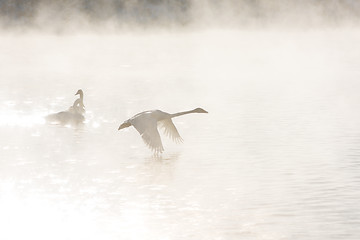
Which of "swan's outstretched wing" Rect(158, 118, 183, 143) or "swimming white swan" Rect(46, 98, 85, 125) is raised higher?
"swimming white swan" Rect(46, 98, 85, 125)

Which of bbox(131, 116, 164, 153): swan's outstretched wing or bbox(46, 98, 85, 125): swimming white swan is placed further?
bbox(46, 98, 85, 125): swimming white swan

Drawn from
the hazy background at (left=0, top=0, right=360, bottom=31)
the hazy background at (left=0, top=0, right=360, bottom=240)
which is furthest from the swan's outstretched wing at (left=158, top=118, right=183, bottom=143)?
the hazy background at (left=0, top=0, right=360, bottom=31)

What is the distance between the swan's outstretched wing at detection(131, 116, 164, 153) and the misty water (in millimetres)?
372

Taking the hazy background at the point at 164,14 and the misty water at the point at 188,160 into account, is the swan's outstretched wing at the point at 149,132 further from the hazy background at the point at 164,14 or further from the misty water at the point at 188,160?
the hazy background at the point at 164,14

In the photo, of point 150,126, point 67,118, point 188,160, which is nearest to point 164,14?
point 67,118

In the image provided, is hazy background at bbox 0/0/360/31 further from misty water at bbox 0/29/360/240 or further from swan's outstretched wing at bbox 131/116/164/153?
swan's outstretched wing at bbox 131/116/164/153

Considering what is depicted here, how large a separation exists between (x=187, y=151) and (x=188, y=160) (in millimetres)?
1181

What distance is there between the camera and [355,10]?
96000 mm

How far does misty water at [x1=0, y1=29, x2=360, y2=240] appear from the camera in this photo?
14.8m

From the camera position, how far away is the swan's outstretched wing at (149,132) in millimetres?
20047

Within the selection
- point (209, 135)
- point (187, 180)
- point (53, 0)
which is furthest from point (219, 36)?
point (187, 180)

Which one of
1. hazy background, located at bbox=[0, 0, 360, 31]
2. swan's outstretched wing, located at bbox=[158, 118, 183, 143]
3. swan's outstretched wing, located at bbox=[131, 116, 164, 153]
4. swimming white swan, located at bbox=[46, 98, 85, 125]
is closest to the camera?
swan's outstretched wing, located at bbox=[131, 116, 164, 153]

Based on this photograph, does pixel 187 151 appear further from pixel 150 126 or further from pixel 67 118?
pixel 67 118

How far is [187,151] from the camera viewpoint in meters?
21.4
